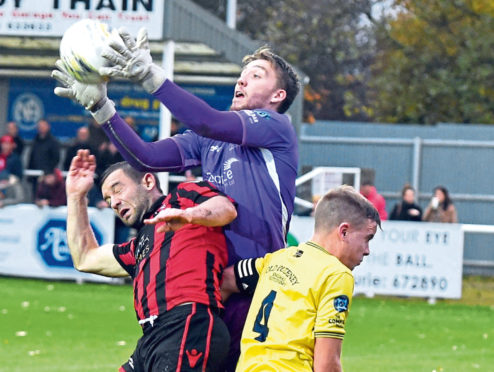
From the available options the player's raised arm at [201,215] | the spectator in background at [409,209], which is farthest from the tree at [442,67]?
the player's raised arm at [201,215]

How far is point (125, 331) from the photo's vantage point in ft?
39.4

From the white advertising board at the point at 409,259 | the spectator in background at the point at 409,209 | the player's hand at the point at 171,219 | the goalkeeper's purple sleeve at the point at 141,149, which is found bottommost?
the white advertising board at the point at 409,259

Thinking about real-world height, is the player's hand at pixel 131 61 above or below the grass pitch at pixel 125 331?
above

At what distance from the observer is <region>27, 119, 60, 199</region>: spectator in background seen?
18.6 m

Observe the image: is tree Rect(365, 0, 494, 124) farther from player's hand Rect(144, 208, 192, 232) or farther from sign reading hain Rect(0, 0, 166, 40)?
player's hand Rect(144, 208, 192, 232)

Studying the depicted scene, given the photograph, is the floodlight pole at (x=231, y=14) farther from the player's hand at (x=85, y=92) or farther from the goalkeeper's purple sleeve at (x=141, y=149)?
the player's hand at (x=85, y=92)

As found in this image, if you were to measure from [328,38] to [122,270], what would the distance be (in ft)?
99.4

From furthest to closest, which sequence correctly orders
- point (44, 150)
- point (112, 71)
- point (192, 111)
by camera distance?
point (44, 150) → point (192, 111) → point (112, 71)

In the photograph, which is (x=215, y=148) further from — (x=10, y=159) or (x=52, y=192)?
(x=10, y=159)

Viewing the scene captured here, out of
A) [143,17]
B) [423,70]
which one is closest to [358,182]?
[143,17]

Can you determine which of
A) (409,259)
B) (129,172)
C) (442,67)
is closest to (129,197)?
(129,172)

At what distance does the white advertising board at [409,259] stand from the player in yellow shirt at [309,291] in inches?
426

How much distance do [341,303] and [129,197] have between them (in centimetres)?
121

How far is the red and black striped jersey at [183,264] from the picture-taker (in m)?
4.76
